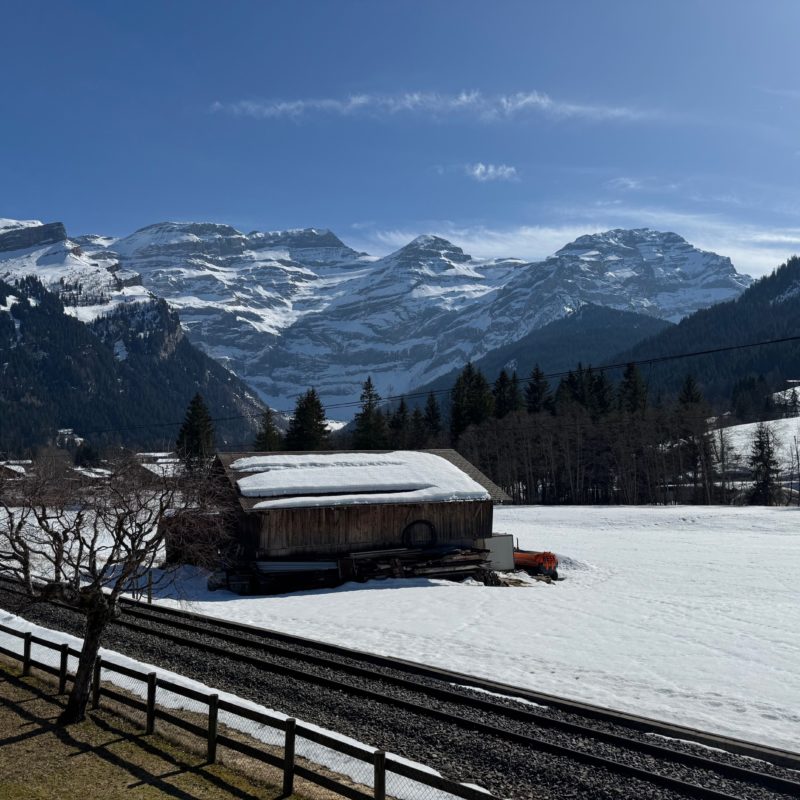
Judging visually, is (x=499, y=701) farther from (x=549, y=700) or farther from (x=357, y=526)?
(x=357, y=526)

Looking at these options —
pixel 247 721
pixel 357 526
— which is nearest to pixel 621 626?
pixel 357 526

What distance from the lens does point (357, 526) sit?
122ft

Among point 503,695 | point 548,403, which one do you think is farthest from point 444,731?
point 548,403

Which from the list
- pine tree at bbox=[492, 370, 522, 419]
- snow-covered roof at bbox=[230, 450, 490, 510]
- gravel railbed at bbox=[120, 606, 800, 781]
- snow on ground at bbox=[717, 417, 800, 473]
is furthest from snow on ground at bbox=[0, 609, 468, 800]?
snow on ground at bbox=[717, 417, 800, 473]

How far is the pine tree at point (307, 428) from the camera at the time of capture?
84.8 meters

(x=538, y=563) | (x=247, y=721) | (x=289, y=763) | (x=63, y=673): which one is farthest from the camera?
(x=538, y=563)

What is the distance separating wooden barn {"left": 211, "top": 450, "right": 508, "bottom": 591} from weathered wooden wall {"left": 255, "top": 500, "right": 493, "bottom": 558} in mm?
49

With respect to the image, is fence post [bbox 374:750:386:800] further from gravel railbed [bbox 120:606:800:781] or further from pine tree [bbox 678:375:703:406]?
pine tree [bbox 678:375:703:406]

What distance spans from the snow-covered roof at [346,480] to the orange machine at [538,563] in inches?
189

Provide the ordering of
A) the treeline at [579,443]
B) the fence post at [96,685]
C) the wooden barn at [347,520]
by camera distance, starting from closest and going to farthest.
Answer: the fence post at [96,685]
the wooden barn at [347,520]
the treeline at [579,443]

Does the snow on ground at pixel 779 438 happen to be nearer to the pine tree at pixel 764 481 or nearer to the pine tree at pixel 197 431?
the pine tree at pixel 764 481

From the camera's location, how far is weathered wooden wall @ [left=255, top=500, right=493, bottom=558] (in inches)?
1414

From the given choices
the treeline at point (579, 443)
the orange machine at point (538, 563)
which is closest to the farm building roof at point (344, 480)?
the orange machine at point (538, 563)

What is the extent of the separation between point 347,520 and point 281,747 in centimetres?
2364
